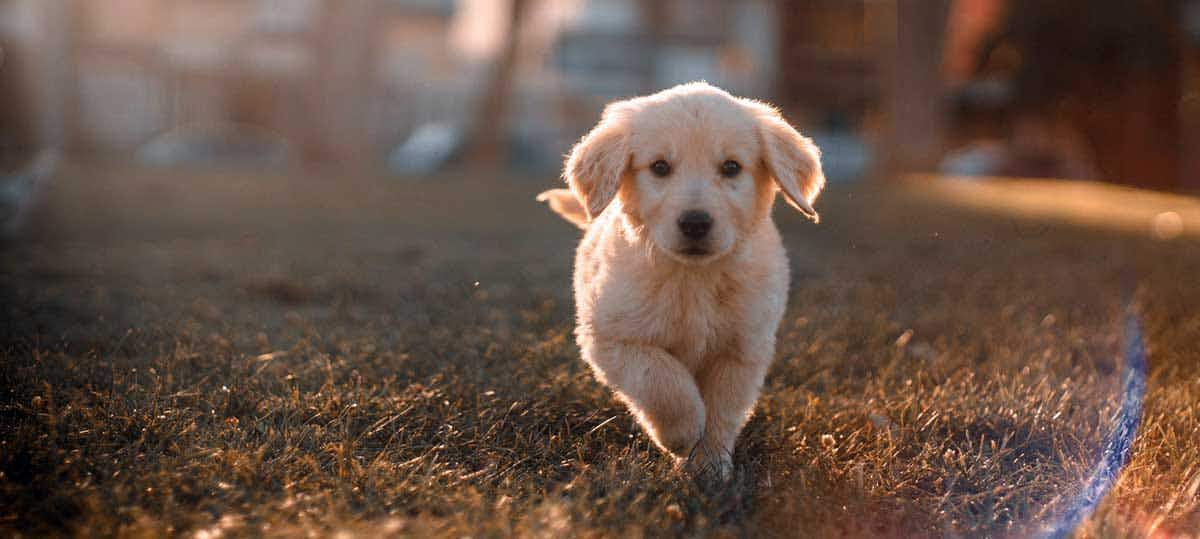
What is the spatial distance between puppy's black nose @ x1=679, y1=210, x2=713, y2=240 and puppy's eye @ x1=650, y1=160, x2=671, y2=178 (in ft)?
0.85

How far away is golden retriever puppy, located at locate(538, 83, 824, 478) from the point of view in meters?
2.79

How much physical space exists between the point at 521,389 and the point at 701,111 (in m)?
1.05

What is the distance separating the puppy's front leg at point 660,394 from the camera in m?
2.71

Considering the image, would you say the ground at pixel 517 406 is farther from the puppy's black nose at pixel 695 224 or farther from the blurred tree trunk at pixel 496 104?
the blurred tree trunk at pixel 496 104

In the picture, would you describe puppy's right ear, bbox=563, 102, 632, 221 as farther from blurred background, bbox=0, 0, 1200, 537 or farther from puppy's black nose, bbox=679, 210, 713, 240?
blurred background, bbox=0, 0, 1200, 537

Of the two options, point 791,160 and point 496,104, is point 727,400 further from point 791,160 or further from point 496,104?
point 496,104

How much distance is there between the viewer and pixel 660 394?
270 centimetres

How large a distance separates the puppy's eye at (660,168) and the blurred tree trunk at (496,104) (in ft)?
43.5

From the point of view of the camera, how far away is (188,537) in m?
2.00

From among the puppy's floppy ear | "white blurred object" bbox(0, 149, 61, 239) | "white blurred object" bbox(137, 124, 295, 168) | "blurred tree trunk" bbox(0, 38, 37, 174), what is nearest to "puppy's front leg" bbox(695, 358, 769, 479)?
the puppy's floppy ear

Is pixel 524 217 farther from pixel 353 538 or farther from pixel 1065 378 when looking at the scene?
pixel 353 538

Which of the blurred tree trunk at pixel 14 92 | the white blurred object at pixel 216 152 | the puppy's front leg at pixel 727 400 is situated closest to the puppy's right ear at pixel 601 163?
the puppy's front leg at pixel 727 400

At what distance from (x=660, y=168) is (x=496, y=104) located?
13574 millimetres

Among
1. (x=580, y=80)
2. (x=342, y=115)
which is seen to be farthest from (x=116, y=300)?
(x=580, y=80)
